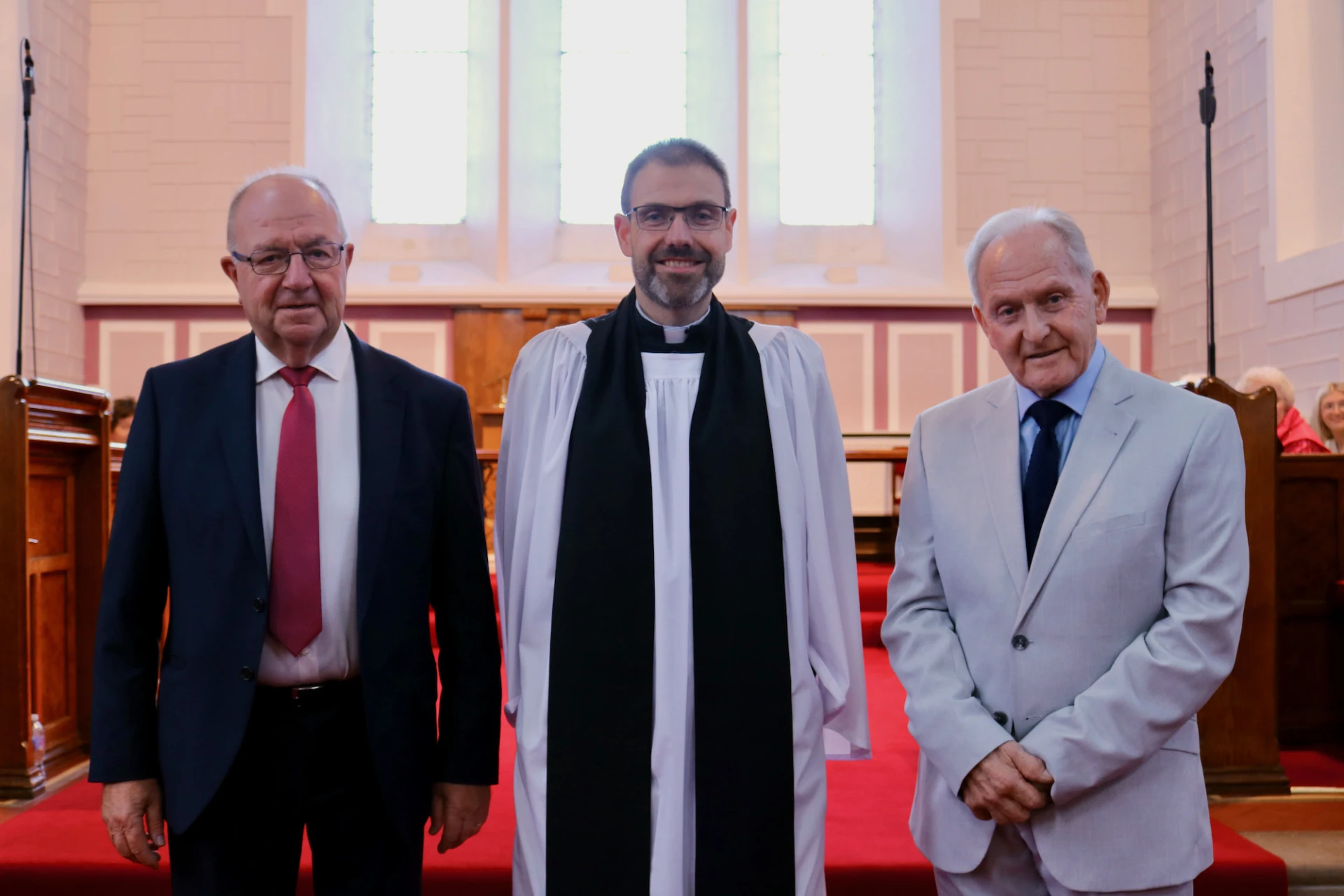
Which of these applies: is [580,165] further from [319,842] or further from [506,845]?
[319,842]

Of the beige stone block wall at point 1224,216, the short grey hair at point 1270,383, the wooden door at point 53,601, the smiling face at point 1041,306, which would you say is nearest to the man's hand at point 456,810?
the smiling face at point 1041,306

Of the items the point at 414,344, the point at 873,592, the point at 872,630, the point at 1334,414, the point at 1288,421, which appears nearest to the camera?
the point at 1288,421

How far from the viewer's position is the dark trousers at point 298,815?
1.57 metres

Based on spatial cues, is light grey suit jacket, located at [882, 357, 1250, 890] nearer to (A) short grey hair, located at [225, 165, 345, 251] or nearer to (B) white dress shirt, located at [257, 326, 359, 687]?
(B) white dress shirt, located at [257, 326, 359, 687]

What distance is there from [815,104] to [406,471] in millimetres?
7396

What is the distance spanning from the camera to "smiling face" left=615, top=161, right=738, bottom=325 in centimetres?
179

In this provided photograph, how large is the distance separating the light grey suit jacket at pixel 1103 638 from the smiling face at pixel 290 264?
1.09 m

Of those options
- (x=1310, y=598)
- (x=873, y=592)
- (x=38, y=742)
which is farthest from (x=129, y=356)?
(x=1310, y=598)

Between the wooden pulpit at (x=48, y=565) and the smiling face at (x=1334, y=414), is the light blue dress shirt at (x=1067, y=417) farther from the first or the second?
the smiling face at (x=1334, y=414)

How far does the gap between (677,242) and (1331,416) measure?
4.68 meters

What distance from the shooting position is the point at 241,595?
159 centimetres

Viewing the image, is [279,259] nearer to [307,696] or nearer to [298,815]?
[307,696]

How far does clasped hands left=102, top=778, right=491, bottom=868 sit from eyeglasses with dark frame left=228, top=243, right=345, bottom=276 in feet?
2.69

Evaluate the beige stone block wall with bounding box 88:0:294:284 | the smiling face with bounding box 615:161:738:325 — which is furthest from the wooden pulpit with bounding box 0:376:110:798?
the beige stone block wall with bounding box 88:0:294:284
